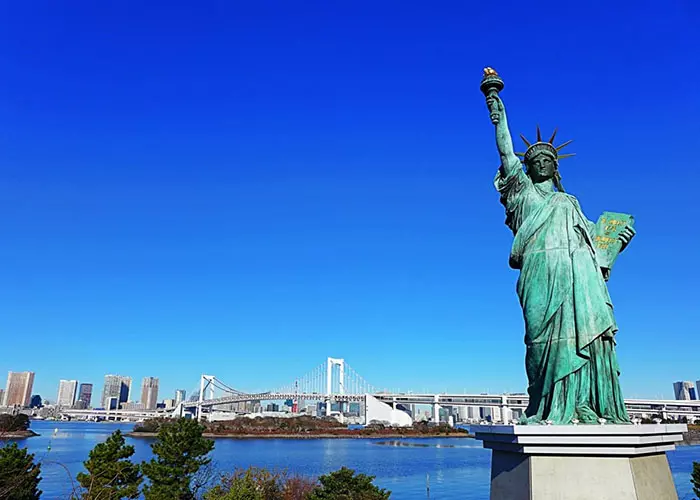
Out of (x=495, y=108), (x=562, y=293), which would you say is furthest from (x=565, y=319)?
(x=495, y=108)

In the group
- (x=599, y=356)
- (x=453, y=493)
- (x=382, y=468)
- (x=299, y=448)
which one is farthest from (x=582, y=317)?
(x=299, y=448)

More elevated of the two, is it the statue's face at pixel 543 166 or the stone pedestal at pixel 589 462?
the statue's face at pixel 543 166

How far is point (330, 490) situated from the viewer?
10000 millimetres

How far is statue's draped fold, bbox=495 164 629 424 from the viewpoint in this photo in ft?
12.4

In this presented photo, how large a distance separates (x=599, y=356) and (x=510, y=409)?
1996 inches

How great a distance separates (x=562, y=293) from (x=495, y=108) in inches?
71.1

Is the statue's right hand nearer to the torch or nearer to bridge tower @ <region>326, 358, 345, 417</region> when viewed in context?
the torch

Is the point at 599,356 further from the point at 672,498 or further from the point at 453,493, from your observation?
the point at 453,493

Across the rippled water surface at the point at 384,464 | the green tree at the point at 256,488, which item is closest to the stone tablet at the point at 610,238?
the green tree at the point at 256,488

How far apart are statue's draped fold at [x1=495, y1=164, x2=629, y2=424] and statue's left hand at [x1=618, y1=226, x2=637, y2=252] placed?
0.37 meters

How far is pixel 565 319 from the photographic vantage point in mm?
3875

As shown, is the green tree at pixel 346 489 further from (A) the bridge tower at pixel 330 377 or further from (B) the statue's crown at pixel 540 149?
(A) the bridge tower at pixel 330 377

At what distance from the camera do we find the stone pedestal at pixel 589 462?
315 centimetres

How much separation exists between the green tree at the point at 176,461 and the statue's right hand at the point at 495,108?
978 cm
